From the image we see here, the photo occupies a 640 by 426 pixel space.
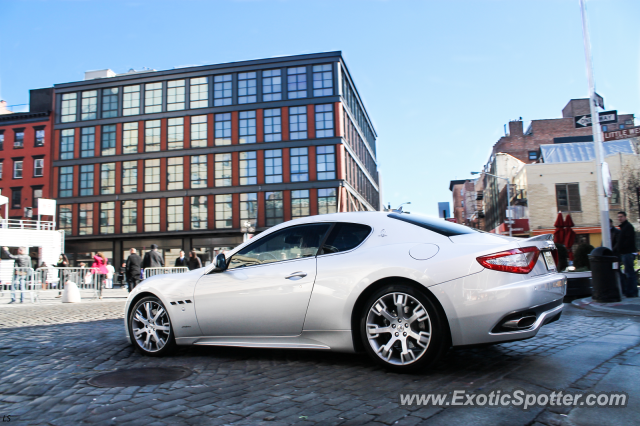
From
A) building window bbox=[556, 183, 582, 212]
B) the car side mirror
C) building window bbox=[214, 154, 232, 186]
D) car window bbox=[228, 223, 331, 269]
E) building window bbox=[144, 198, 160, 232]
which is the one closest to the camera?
car window bbox=[228, 223, 331, 269]

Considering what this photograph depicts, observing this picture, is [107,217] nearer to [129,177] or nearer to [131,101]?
[129,177]

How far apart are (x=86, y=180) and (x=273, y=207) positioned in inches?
724

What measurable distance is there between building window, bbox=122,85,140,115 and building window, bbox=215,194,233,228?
1221 cm

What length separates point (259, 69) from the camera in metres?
45.5

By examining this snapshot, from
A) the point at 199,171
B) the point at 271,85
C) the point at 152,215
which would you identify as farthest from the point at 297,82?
the point at 152,215

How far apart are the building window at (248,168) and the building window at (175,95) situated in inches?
318

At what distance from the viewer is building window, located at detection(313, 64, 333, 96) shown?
4444 cm

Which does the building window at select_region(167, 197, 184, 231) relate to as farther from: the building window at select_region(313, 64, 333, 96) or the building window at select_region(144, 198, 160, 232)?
the building window at select_region(313, 64, 333, 96)

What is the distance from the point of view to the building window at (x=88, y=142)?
47812 mm

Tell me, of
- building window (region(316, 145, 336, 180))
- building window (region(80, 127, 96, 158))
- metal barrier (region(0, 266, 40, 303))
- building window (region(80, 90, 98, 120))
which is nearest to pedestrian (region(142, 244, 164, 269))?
metal barrier (region(0, 266, 40, 303))

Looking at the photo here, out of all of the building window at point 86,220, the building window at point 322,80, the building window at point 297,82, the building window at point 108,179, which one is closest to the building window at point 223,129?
the building window at point 297,82

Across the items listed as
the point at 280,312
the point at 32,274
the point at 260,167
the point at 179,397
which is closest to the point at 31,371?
the point at 179,397

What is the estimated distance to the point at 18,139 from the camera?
166ft

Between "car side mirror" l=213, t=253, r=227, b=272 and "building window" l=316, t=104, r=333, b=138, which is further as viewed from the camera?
"building window" l=316, t=104, r=333, b=138
